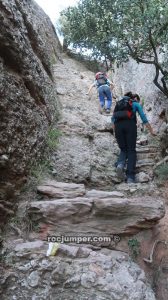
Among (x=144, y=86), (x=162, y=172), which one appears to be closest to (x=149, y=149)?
(x=162, y=172)

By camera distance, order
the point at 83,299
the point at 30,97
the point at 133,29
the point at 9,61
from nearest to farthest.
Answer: the point at 83,299 < the point at 9,61 < the point at 30,97 < the point at 133,29

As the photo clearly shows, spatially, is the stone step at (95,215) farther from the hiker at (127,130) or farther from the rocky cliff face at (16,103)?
the hiker at (127,130)

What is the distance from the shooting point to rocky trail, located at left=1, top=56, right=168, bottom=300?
512 cm

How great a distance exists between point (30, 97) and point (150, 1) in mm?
4457

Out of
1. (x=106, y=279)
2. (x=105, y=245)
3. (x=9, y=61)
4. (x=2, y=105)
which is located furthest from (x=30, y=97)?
(x=106, y=279)

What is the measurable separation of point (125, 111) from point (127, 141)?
70cm

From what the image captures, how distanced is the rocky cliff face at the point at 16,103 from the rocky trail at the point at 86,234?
0.50 m

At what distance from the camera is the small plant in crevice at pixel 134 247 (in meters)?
6.08

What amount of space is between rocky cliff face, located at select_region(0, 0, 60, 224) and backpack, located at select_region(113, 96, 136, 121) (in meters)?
1.73

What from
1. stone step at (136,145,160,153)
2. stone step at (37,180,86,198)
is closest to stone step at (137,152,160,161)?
stone step at (136,145,160,153)

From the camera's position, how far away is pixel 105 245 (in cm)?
602

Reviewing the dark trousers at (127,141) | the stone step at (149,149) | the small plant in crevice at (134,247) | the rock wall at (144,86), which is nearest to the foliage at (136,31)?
the rock wall at (144,86)

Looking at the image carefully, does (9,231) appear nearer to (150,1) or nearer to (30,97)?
(30,97)

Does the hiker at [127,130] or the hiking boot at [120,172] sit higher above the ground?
the hiker at [127,130]
